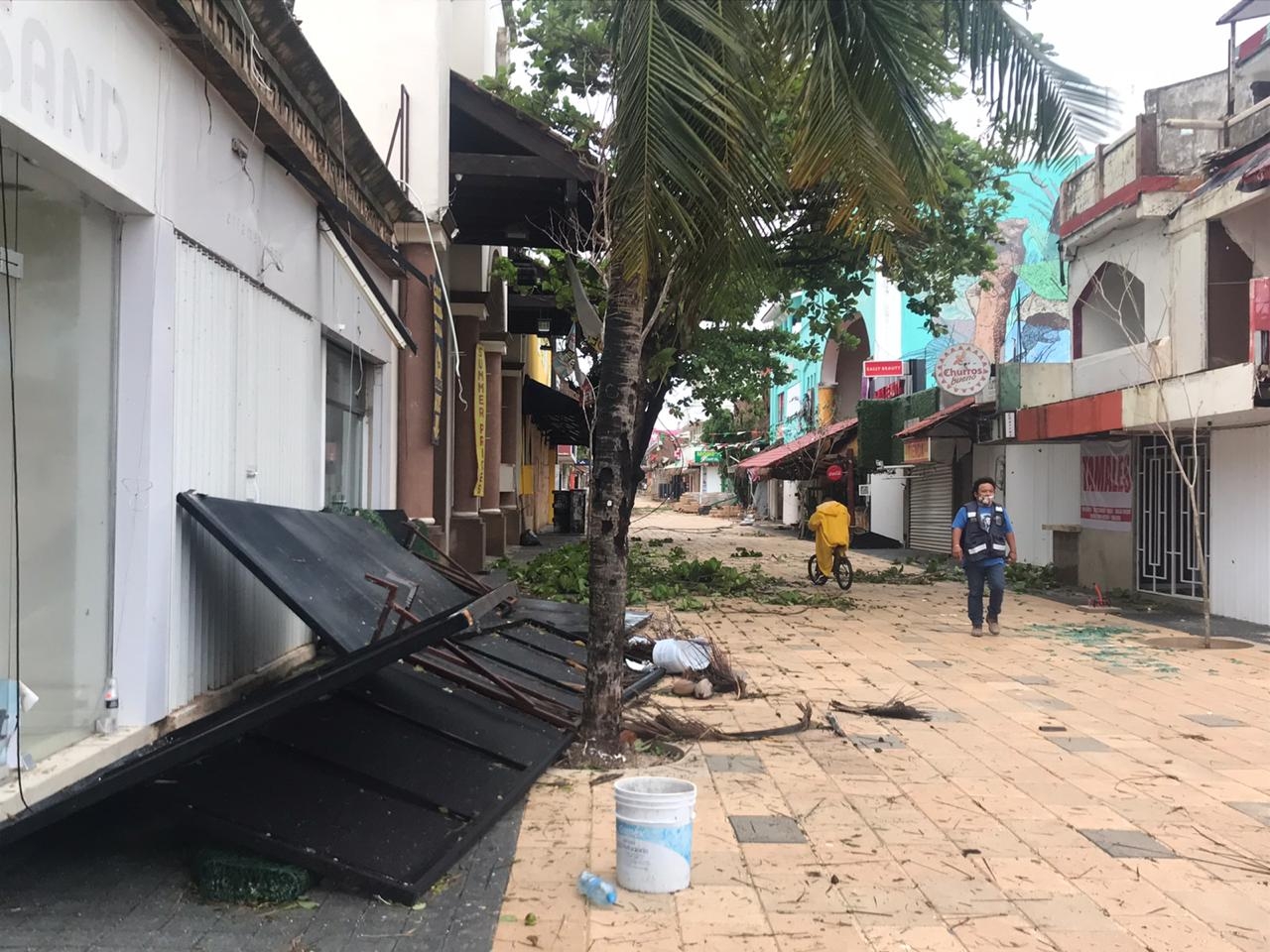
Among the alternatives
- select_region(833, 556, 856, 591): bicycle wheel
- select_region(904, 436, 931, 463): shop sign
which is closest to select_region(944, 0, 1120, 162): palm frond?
select_region(833, 556, 856, 591): bicycle wheel

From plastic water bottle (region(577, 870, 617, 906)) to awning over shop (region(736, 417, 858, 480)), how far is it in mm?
25695

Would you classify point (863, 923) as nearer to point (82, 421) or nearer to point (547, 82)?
point (82, 421)

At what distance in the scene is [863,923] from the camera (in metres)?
3.68

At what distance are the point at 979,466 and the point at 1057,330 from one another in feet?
18.8

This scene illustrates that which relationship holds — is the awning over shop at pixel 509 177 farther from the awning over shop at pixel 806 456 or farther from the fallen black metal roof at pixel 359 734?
the awning over shop at pixel 806 456

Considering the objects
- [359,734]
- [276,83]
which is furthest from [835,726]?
[276,83]

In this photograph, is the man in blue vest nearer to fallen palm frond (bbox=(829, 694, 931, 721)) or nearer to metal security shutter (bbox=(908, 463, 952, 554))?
fallen palm frond (bbox=(829, 694, 931, 721))

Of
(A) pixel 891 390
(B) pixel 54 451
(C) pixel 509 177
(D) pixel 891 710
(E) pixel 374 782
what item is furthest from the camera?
(A) pixel 891 390

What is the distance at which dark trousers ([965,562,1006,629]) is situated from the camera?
11164mm

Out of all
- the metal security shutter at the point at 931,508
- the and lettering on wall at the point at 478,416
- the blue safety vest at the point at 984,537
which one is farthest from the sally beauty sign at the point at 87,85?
the metal security shutter at the point at 931,508

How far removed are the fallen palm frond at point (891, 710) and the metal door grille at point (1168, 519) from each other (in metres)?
8.31

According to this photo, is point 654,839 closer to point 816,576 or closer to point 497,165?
point 497,165

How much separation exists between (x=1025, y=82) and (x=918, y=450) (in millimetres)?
17317

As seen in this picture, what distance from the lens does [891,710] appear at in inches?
283
